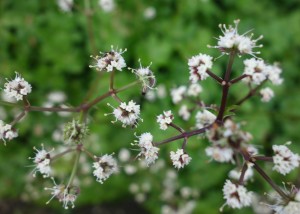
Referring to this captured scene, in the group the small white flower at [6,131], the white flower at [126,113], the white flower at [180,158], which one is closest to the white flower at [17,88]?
the small white flower at [6,131]

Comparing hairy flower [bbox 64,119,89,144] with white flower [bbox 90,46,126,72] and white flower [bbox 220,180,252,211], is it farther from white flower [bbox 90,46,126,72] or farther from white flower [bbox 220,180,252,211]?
white flower [bbox 220,180,252,211]

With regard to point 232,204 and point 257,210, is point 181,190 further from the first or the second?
point 232,204

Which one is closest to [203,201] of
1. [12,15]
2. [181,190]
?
[181,190]

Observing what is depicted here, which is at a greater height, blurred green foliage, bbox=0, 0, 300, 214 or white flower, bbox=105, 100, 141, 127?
blurred green foliage, bbox=0, 0, 300, 214

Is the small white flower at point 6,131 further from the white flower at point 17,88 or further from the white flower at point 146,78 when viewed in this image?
the white flower at point 146,78

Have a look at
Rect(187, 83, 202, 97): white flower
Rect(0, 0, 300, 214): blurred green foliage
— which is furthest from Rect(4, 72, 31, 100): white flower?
Rect(0, 0, 300, 214): blurred green foliage
